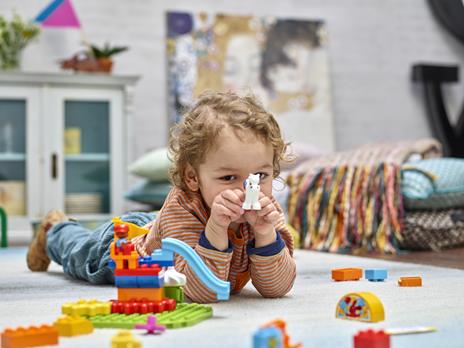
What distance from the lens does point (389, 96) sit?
3783 millimetres

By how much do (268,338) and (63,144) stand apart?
2502 mm

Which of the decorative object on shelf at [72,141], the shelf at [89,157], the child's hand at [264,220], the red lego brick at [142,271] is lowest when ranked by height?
the red lego brick at [142,271]

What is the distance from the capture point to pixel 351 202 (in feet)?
7.67

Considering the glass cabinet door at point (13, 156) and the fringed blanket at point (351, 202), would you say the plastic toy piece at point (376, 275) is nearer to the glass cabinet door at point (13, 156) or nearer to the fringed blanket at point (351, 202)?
the fringed blanket at point (351, 202)

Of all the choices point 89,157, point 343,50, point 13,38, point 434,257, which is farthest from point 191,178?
point 343,50

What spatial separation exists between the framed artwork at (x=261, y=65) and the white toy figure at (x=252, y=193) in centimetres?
240

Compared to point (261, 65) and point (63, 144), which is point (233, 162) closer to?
point (63, 144)

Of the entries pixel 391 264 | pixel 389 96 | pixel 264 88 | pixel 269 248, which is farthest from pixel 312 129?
pixel 269 248

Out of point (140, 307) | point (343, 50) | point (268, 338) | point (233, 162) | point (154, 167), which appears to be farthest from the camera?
point (343, 50)

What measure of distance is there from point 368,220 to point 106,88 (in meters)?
1.38

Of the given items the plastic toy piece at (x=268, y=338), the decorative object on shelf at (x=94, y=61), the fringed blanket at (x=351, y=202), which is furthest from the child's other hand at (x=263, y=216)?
the decorative object on shelf at (x=94, y=61)

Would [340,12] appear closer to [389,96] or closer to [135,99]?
[389,96]

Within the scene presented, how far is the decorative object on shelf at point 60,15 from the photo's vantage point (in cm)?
315

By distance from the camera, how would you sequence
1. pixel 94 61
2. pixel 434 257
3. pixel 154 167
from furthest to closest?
pixel 94 61 → pixel 154 167 → pixel 434 257
